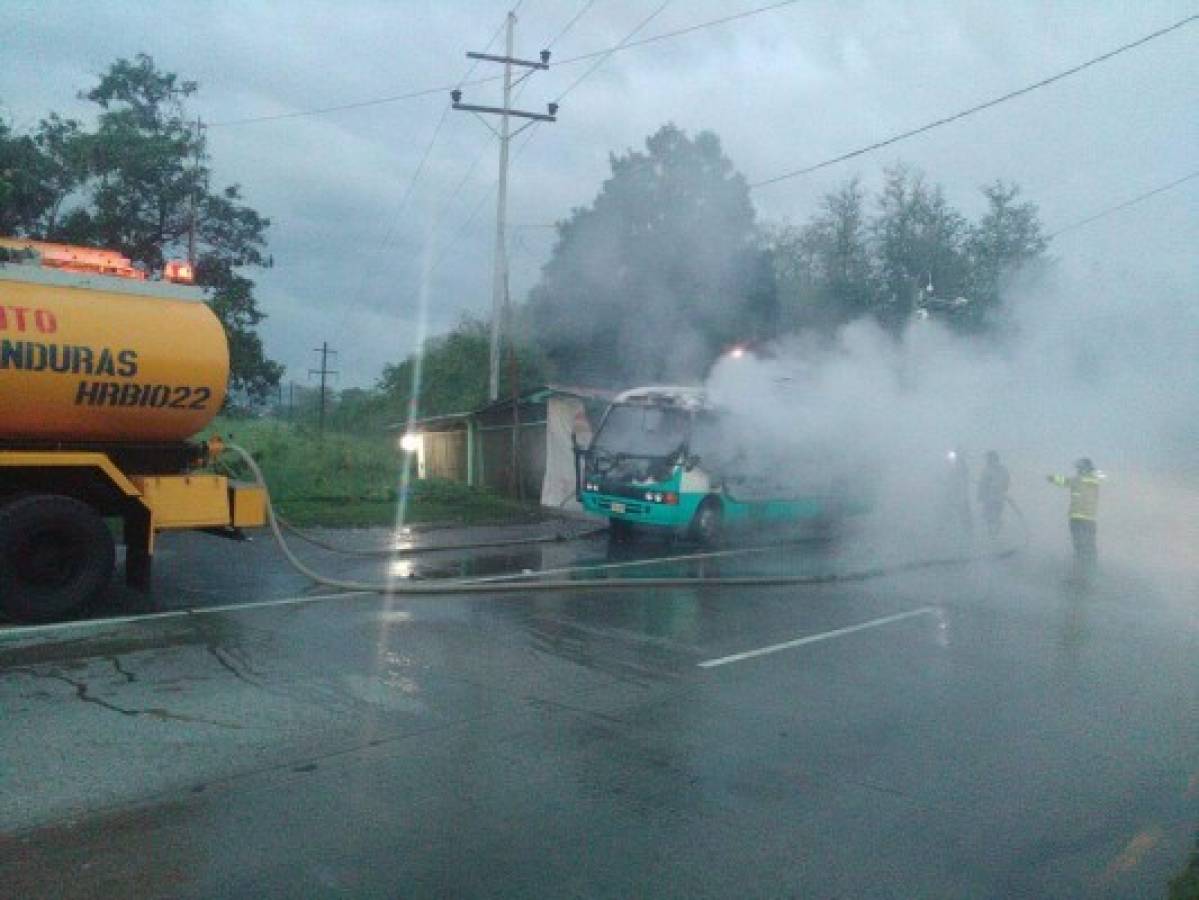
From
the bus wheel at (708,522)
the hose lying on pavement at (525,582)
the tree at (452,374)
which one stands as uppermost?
the tree at (452,374)

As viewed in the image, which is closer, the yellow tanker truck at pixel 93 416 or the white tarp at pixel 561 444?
the yellow tanker truck at pixel 93 416

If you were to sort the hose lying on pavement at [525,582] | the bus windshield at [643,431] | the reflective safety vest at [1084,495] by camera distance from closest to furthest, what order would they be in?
the hose lying on pavement at [525,582], the reflective safety vest at [1084,495], the bus windshield at [643,431]

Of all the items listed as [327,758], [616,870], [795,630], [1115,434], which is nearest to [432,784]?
[327,758]

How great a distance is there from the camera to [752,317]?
26.0 metres

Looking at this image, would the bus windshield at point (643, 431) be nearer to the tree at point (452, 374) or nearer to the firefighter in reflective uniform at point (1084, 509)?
the firefighter in reflective uniform at point (1084, 509)

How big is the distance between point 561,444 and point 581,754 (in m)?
15.6

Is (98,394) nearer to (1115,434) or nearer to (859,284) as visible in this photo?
(1115,434)

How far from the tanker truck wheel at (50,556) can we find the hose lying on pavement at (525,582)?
1.62 m

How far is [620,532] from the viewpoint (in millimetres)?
16766

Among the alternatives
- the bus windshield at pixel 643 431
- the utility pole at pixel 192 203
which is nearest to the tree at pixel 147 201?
the utility pole at pixel 192 203

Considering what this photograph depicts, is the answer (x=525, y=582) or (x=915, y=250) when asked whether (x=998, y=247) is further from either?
(x=525, y=582)

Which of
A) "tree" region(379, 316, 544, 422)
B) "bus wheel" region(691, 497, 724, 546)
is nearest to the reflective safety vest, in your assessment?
"bus wheel" region(691, 497, 724, 546)

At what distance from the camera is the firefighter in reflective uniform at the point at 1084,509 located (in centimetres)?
1423

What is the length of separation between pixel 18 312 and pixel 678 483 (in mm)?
9344
